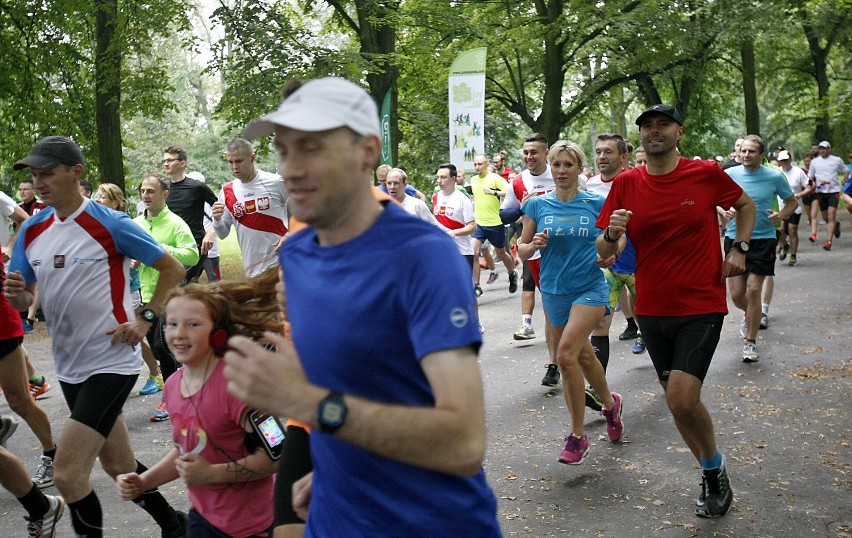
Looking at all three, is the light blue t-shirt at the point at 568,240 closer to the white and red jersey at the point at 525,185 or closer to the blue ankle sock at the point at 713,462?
the blue ankle sock at the point at 713,462

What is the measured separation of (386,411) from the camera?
6.73 feet

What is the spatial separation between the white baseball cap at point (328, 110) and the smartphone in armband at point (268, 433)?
68.4 inches

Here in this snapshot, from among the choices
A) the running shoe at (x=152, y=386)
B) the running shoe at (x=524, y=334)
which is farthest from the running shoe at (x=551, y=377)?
the running shoe at (x=152, y=386)

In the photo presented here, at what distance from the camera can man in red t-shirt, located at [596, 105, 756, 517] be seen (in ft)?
18.9

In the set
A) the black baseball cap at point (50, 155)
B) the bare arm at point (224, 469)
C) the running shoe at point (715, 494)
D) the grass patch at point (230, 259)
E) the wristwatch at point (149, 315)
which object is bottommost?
the grass patch at point (230, 259)

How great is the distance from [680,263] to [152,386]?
21.2ft

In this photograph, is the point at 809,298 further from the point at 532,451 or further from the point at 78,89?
the point at 78,89

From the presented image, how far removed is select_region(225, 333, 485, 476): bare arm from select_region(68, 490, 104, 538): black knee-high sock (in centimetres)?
335

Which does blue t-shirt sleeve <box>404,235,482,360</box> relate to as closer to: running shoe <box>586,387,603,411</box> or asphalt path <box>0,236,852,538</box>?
asphalt path <box>0,236,852,538</box>

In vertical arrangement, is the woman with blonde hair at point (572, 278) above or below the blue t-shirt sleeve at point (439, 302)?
below

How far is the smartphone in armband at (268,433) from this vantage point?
3752mm

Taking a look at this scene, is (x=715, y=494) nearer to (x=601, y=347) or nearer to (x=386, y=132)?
(x=601, y=347)

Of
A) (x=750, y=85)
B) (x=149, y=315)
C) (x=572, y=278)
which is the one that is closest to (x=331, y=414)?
(x=149, y=315)

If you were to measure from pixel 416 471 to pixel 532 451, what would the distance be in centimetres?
522
